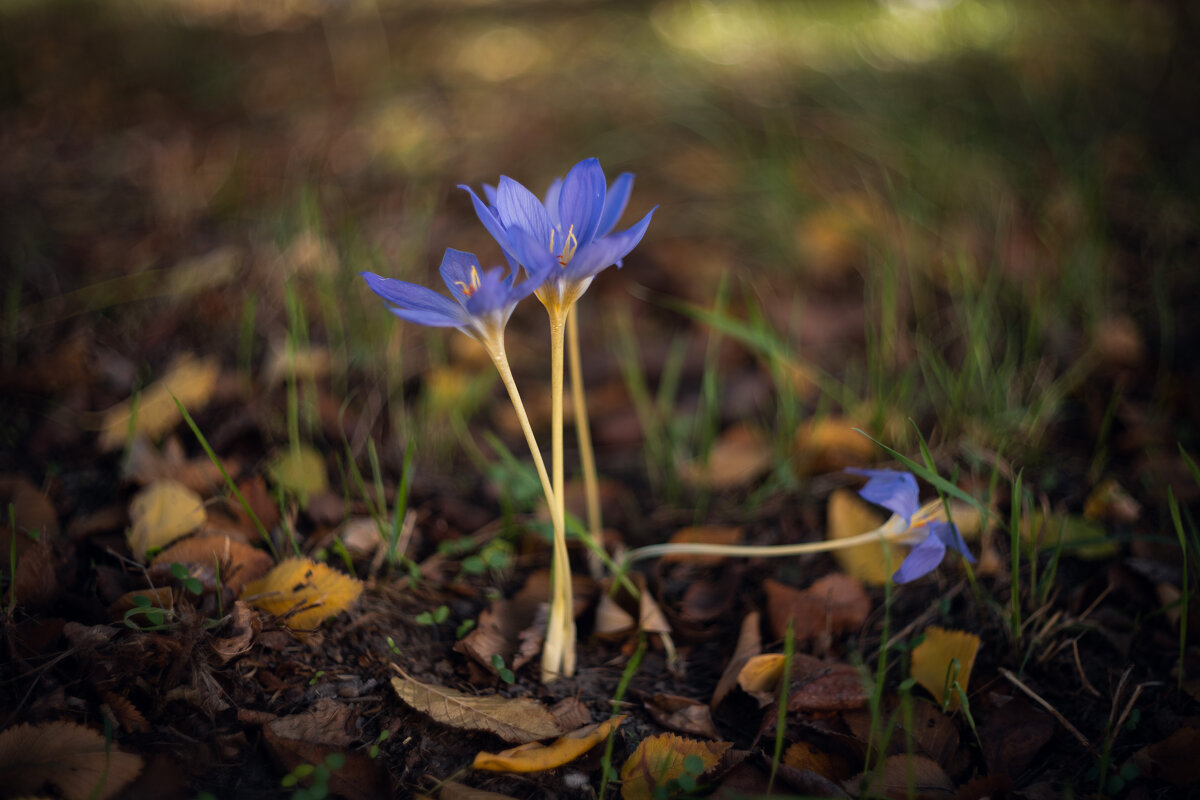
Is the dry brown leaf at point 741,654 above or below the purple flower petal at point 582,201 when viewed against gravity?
below

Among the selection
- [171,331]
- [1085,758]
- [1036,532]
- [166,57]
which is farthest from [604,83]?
[1085,758]

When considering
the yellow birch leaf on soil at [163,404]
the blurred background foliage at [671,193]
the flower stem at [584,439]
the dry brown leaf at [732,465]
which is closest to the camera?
the flower stem at [584,439]

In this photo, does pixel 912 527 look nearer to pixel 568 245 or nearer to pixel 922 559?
pixel 922 559

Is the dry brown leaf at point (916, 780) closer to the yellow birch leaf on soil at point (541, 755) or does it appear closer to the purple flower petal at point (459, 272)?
the yellow birch leaf on soil at point (541, 755)

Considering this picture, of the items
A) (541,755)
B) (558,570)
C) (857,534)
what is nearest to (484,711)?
(541,755)

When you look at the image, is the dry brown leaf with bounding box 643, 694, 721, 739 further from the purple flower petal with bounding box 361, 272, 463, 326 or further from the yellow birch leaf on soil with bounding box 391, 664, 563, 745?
the purple flower petal with bounding box 361, 272, 463, 326

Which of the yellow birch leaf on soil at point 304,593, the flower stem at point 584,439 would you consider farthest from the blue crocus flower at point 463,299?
the yellow birch leaf on soil at point 304,593

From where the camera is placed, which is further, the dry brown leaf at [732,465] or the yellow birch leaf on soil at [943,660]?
the dry brown leaf at [732,465]
